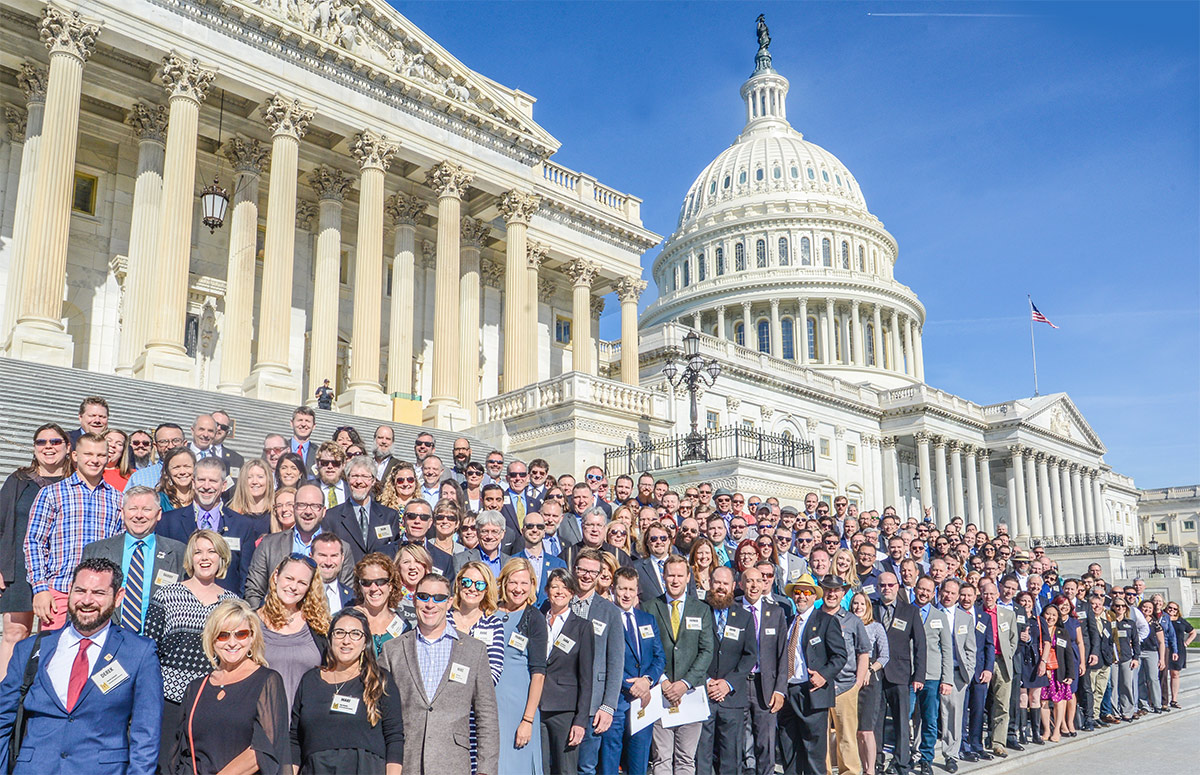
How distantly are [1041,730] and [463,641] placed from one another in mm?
9935

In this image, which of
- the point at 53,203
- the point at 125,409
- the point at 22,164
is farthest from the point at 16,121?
the point at 125,409

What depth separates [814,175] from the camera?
98.2 metres

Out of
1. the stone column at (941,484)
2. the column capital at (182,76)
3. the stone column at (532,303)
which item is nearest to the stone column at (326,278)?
the column capital at (182,76)

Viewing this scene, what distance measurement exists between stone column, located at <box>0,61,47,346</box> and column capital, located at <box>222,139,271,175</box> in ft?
17.5

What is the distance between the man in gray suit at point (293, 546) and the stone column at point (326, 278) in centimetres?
1957

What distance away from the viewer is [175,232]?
2369cm

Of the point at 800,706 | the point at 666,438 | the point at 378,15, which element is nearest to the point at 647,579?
the point at 800,706

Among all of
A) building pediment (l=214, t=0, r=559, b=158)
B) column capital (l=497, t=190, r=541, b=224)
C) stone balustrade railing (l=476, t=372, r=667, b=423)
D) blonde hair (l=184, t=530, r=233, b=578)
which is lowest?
blonde hair (l=184, t=530, r=233, b=578)

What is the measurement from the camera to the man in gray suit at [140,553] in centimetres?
620

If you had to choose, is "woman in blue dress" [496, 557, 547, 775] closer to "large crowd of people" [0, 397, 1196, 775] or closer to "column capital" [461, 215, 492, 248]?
"large crowd of people" [0, 397, 1196, 775]

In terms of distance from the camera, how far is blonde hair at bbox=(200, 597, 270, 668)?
16.4 feet

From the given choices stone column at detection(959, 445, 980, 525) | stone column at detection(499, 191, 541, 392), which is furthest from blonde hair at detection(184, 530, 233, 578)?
stone column at detection(959, 445, 980, 525)

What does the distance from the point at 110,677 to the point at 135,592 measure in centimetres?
131

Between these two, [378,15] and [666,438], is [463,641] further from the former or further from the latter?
[378,15]
